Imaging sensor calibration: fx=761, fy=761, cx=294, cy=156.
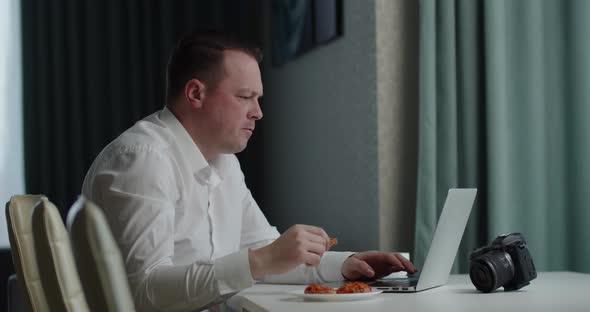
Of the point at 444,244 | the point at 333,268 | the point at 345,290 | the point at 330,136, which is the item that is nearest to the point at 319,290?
the point at 345,290

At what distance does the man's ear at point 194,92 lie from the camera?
1.81 metres

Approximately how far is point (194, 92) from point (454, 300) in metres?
0.81

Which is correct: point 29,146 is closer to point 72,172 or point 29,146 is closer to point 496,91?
point 72,172

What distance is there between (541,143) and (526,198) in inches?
7.0

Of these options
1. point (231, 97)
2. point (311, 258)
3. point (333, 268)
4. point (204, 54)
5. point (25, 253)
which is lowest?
point (333, 268)

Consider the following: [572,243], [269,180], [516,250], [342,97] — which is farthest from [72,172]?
[516,250]

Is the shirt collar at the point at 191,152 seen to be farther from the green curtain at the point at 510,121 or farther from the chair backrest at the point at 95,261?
the chair backrest at the point at 95,261

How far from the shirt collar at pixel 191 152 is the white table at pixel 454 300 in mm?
306

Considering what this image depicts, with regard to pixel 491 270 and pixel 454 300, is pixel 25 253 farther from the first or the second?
pixel 491 270

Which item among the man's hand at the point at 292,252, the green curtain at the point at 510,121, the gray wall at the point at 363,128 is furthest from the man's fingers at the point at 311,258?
the gray wall at the point at 363,128

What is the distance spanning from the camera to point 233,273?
145 centimetres

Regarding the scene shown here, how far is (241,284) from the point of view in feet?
4.76

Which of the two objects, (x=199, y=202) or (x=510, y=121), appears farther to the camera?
(x=510, y=121)

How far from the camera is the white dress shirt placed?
1.46m
